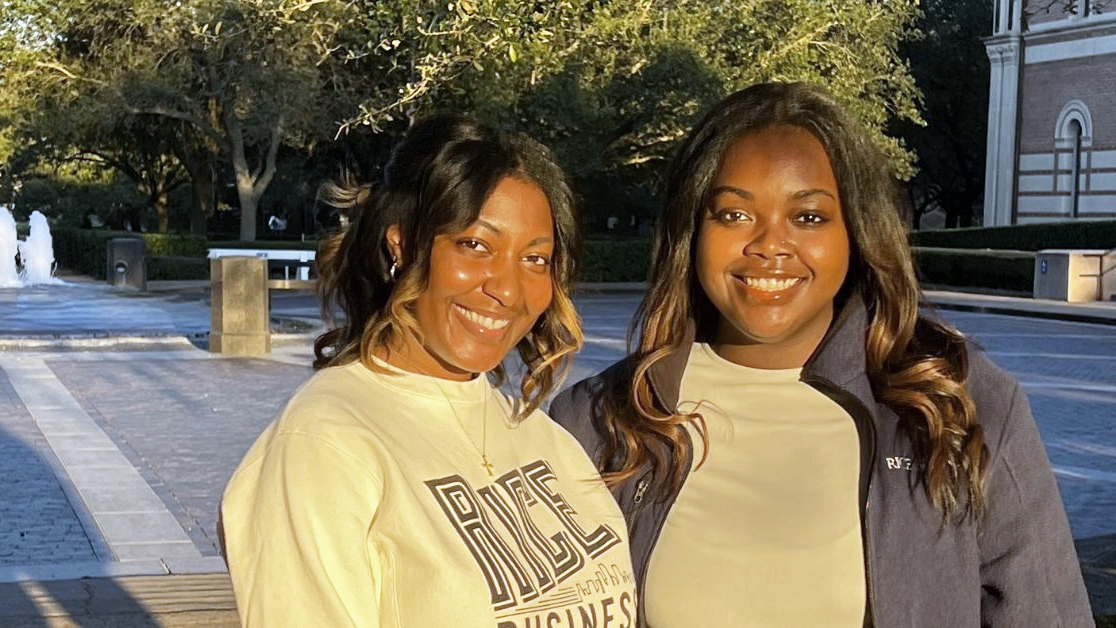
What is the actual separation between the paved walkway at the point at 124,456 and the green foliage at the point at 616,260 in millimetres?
11654

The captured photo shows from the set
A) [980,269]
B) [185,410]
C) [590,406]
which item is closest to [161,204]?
[980,269]

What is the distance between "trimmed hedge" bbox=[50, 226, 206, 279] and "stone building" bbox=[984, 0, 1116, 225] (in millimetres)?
19843

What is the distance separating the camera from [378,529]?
1.84 metres

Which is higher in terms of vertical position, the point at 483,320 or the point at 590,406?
the point at 483,320

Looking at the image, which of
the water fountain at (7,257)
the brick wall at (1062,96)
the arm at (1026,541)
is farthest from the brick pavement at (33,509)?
the brick wall at (1062,96)

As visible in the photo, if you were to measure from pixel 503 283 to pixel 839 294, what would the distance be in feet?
2.29

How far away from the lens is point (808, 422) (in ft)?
7.75

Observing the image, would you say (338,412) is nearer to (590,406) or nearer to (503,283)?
(503,283)

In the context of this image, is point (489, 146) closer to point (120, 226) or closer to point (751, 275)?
point (751, 275)

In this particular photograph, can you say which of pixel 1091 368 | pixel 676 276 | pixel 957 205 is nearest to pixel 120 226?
pixel 957 205

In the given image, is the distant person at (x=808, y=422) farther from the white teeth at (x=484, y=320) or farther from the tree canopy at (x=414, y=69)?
the tree canopy at (x=414, y=69)

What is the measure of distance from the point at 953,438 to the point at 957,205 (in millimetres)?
49014

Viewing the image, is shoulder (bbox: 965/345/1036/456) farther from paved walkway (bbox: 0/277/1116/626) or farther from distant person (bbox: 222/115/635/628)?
paved walkway (bbox: 0/277/1116/626)

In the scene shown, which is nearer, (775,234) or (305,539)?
(305,539)
